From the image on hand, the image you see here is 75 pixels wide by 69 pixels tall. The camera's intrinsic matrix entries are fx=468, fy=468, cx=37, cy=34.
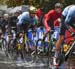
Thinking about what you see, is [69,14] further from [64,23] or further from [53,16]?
[53,16]

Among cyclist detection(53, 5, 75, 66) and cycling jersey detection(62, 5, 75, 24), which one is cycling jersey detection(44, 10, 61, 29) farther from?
cycling jersey detection(62, 5, 75, 24)

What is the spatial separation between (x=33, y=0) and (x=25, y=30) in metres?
18.4

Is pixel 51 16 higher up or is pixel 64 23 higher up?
pixel 64 23

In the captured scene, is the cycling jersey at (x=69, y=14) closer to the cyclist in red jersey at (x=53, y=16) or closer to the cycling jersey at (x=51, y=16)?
the cyclist in red jersey at (x=53, y=16)

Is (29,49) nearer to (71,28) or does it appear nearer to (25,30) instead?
(25,30)

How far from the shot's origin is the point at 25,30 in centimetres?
1449

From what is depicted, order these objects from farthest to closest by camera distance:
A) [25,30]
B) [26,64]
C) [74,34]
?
[25,30]
[26,64]
[74,34]

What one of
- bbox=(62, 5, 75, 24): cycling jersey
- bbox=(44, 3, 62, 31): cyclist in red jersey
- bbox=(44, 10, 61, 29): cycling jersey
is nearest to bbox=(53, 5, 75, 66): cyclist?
bbox=(62, 5, 75, 24): cycling jersey

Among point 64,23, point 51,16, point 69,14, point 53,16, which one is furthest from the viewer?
point 53,16

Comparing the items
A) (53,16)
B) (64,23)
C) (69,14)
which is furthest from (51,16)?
(64,23)

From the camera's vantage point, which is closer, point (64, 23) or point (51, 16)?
point (64, 23)

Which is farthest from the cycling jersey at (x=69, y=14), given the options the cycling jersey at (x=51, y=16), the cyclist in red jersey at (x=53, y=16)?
the cycling jersey at (x=51, y=16)

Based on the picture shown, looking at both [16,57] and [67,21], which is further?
[16,57]

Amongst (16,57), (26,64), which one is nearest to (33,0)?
(16,57)
